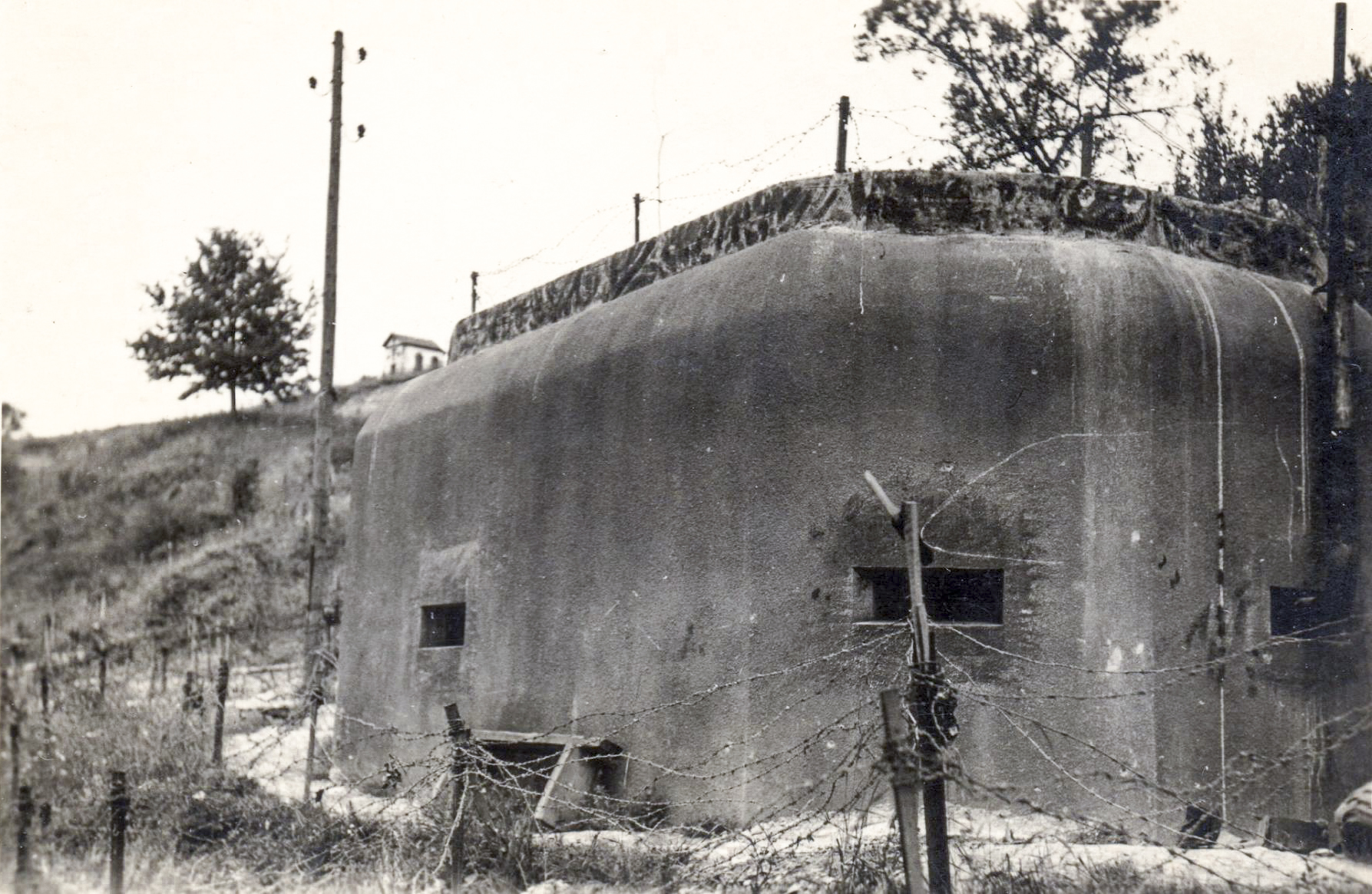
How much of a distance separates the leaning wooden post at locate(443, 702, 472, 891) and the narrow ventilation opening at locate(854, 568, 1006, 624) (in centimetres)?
196

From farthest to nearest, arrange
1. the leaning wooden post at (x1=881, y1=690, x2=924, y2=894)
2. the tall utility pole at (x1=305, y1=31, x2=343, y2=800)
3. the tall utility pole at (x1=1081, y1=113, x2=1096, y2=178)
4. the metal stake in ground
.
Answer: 1. the tall utility pole at (x1=1081, y1=113, x2=1096, y2=178)
2. the tall utility pole at (x1=305, y1=31, x2=343, y2=800)
3. the metal stake in ground
4. the leaning wooden post at (x1=881, y1=690, x2=924, y2=894)

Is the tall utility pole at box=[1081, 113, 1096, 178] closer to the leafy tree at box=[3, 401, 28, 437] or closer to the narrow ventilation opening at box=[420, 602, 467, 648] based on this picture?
the narrow ventilation opening at box=[420, 602, 467, 648]

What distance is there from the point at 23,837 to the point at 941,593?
432 cm

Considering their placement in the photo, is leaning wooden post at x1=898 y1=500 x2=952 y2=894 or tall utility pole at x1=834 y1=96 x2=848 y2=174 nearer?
leaning wooden post at x1=898 y1=500 x2=952 y2=894

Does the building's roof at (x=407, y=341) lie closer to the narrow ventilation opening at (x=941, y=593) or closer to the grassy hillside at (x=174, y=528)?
the grassy hillside at (x=174, y=528)

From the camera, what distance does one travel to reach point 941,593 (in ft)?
20.9

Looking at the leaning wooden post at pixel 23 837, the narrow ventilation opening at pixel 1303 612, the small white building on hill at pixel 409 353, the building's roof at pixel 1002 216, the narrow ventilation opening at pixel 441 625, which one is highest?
the small white building on hill at pixel 409 353

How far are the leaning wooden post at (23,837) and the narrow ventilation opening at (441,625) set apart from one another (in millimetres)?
3081

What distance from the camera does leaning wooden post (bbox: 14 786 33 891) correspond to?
5926mm

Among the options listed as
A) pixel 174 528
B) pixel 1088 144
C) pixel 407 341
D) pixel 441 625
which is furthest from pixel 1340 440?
pixel 407 341

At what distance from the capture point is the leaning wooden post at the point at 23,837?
5.93 meters

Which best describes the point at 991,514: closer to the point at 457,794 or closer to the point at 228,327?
the point at 457,794

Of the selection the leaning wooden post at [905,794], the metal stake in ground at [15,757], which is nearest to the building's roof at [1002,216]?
the leaning wooden post at [905,794]

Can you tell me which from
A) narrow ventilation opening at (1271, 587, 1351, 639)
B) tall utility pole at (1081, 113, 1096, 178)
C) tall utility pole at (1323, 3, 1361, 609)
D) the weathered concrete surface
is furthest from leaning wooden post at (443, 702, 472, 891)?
tall utility pole at (1081, 113, 1096, 178)
